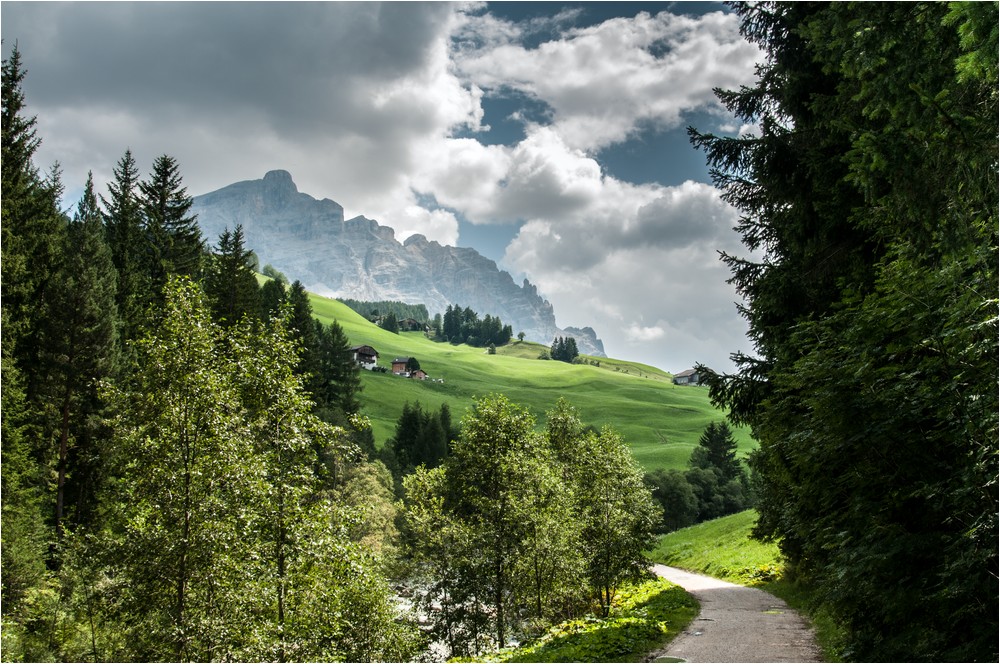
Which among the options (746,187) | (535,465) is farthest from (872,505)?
(535,465)

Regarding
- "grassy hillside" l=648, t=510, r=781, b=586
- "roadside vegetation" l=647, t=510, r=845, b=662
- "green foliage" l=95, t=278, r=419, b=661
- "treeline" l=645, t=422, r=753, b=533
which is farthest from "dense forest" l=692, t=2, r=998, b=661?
"treeline" l=645, t=422, r=753, b=533

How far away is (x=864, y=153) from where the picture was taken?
7.77 metres

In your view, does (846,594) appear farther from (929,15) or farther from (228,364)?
(228,364)

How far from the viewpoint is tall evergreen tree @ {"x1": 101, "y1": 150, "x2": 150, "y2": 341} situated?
43.8 meters

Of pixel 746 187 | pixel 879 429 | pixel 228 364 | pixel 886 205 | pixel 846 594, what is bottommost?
pixel 846 594

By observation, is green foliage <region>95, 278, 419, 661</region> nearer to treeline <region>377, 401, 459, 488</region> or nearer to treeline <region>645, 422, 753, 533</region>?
treeline <region>645, 422, 753, 533</region>

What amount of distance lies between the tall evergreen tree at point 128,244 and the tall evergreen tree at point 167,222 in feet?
2.58

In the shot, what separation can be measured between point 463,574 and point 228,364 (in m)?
13.9

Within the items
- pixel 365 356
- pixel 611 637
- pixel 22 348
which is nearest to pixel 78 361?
pixel 22 348

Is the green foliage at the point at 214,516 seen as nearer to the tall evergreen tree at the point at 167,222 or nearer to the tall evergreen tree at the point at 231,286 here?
the tall evergreen tree at the point at 231,286

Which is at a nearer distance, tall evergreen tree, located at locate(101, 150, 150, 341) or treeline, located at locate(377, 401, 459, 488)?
tall evergreen tree, located at locate(101, 150, 150, 341)

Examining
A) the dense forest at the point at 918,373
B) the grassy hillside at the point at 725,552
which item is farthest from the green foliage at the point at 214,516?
the grassy hillside at the point at 725,552

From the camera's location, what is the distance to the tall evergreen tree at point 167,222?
50156 mm

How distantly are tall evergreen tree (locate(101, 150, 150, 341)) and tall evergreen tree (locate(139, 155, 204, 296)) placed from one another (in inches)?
30.9
